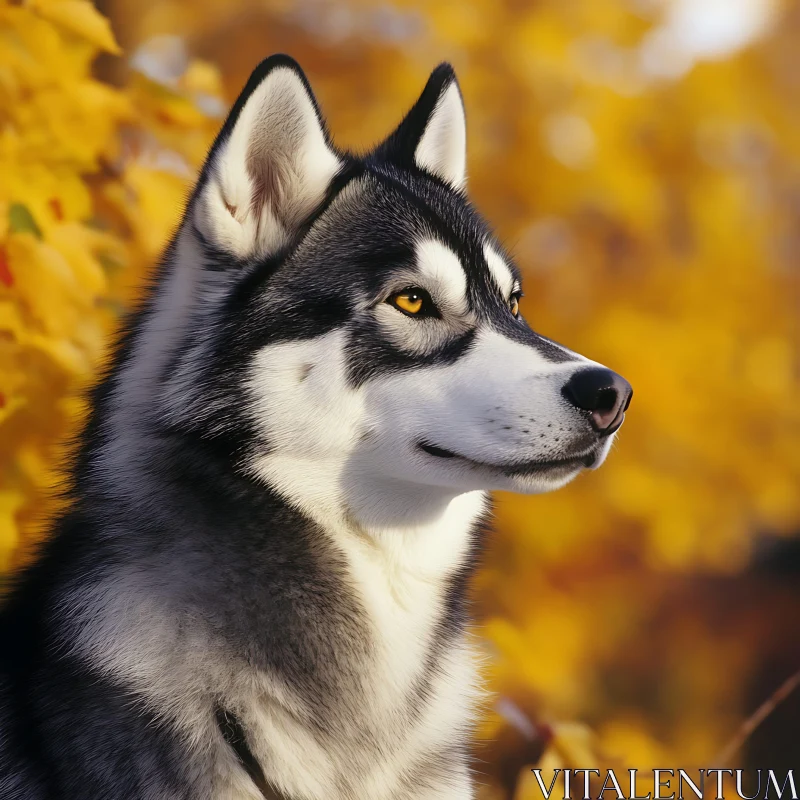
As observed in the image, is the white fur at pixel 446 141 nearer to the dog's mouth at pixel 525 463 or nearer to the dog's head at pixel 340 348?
the dog's head at pixel 340 348

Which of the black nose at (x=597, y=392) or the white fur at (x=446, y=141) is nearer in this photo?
the black nose at (x=597, y=392)

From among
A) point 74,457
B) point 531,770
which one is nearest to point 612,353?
point 531,770

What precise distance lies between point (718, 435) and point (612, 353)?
3.07 ft

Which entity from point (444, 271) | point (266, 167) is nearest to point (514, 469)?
point (444, 271)

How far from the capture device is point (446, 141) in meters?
3.00

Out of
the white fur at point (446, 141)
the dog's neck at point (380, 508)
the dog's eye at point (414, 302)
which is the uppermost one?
the white fur at point (446, 141)

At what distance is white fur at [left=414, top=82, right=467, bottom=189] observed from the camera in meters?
2.92

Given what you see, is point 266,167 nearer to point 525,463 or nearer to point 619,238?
point 525,463

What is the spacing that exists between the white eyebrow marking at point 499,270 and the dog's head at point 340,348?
0.14 m

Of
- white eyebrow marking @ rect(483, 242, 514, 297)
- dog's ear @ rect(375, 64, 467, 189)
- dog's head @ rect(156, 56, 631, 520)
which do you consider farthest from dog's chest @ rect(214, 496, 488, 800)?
dog's ear @ rect(375, 64, 467, 189)

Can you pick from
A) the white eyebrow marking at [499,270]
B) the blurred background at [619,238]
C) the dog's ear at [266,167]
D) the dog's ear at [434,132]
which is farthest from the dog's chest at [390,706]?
the blurred background at [619,238]

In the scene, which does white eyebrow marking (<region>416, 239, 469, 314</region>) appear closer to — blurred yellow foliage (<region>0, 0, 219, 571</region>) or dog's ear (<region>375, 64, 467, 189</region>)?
dog's ear (<region>375, 64, 467, 189</region>)

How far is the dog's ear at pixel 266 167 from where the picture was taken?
2.21m

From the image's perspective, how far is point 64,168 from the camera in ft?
10.6
